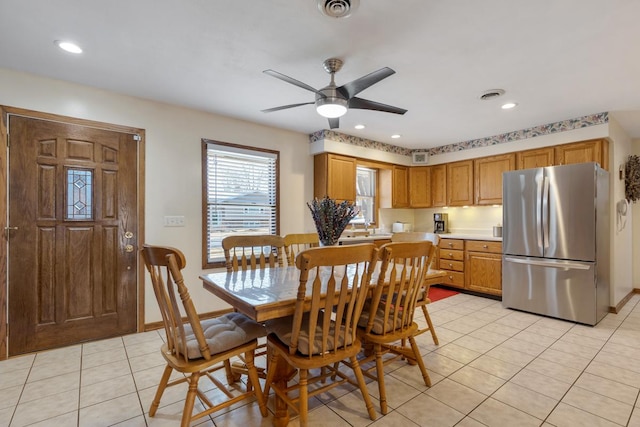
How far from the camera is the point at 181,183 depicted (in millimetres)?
3395

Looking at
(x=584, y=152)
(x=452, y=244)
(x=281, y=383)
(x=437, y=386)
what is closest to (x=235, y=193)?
(x=281, y=383)

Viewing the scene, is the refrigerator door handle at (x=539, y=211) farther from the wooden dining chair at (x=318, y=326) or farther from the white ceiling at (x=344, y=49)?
the wooden dining chair at (x=318, y=326)

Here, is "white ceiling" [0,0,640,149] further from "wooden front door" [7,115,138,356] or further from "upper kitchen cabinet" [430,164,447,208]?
"upper kitchen cabinet" [430,164,447,208]

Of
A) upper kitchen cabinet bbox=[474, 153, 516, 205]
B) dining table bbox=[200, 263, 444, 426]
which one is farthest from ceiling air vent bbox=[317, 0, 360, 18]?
upper kitchen cabinet bbox=[474, 153, 516, 205]

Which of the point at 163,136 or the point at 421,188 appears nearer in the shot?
the point at 163,136

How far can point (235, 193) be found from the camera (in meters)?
3.83

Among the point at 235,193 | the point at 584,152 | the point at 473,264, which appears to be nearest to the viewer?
the point at 584,152

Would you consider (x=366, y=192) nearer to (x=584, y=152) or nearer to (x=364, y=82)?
(x=584, y=152)

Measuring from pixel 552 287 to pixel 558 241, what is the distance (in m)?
0.54

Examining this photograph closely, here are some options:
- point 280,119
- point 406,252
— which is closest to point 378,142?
point 280,119

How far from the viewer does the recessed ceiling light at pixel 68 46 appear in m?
2.15

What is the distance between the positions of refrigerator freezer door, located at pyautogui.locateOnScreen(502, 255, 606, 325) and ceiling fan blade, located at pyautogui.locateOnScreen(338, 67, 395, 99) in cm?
307

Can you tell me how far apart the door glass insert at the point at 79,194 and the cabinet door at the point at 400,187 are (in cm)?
422

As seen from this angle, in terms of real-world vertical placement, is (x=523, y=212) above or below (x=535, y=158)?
below
